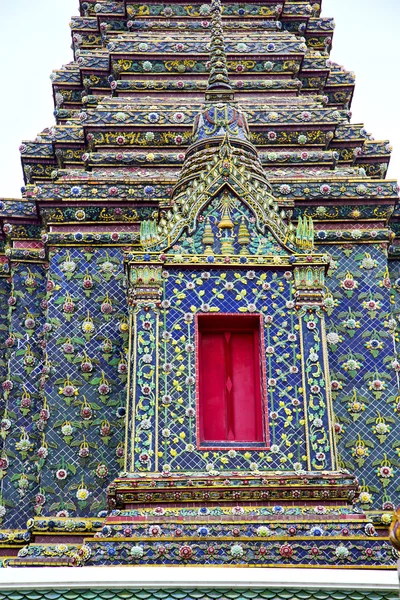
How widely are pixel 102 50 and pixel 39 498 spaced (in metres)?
10.4

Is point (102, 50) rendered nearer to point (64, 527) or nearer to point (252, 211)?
point (252, 211)

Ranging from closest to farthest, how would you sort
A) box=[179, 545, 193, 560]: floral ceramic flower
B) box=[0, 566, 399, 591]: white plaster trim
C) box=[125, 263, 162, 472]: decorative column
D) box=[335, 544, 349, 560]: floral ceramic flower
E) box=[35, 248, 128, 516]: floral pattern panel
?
box=[0, 566, 399, 591]: white plaster trim → box=[179, 545, 193, 560]: floral ceramic flower → box=[335, 544, 349, 560]: floral ceramic flower → box=[125, 263, 162, 472]: decorative column → box=[35, 248, 128, 516]: floral pattern panel

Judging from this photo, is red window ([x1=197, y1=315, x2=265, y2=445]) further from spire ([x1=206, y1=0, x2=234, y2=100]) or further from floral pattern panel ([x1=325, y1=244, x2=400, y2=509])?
spire ([x1=206, y1=0, x2=234, y2=100])

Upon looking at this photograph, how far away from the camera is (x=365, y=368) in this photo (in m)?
16.6

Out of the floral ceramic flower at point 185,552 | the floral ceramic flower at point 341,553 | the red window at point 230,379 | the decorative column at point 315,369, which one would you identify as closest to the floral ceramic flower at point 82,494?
the red window at point 230,379

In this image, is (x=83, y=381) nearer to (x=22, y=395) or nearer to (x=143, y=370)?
(x=22, y=395)

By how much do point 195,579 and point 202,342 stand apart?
4.66 metres

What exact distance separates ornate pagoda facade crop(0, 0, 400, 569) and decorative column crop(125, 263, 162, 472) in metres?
0.02

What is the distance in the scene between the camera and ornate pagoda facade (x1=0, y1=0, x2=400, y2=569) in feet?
45.5

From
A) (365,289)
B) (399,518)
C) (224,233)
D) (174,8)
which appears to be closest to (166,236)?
(224,233)

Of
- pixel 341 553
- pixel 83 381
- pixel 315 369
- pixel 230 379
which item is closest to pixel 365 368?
pixel 315 369

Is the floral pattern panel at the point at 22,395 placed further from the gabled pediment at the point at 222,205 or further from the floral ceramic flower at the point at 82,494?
the gabled pediment at the point at 222,205

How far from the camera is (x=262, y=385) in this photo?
48.8ft

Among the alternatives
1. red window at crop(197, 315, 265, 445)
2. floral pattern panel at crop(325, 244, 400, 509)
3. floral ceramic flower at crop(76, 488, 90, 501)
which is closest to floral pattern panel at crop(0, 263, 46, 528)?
floral ceramic flower at crop(76, 488, 90, 501)
